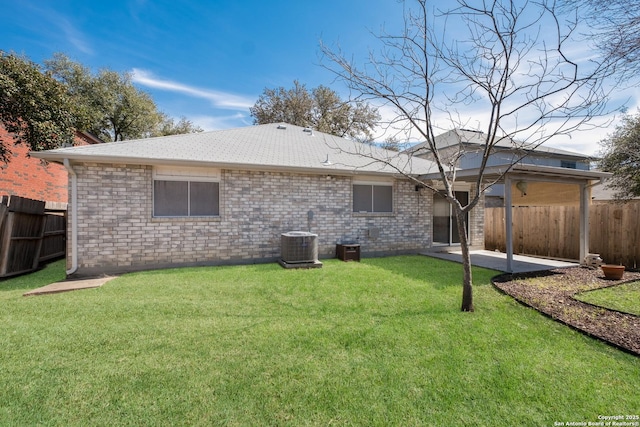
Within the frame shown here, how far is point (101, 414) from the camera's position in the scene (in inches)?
88.1

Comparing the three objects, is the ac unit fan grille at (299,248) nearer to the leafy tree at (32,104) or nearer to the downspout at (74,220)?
the downspout at (74,220)

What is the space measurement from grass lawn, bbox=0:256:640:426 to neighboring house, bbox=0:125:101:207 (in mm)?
8779

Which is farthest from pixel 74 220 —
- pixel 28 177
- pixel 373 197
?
pixel 28 177

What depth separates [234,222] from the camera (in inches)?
322

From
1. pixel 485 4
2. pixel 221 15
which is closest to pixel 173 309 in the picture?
pixel 485 4

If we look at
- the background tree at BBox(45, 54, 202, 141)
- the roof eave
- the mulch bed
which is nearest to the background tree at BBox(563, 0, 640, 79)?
the roof eave

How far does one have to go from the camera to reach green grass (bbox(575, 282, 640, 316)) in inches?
188

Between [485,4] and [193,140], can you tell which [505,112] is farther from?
[193,140]

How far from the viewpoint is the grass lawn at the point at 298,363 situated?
7.53 ft

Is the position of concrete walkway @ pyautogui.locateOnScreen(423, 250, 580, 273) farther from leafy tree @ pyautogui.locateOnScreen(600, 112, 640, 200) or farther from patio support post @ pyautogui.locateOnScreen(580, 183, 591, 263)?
leafy tree @ pyautogui.locateOnScreen(600, 112, 640, 200)

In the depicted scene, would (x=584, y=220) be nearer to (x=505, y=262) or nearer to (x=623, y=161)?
(x=505, y=262)

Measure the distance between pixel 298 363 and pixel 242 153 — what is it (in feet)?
22.8

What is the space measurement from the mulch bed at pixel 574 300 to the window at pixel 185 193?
7.20 m

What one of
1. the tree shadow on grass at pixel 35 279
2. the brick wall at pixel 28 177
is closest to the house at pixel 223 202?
the tree shadow on grass at pixel 35 279
